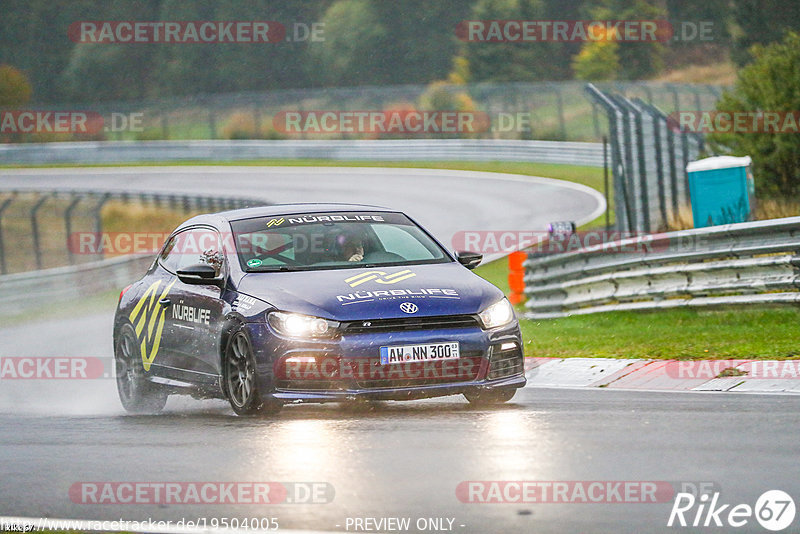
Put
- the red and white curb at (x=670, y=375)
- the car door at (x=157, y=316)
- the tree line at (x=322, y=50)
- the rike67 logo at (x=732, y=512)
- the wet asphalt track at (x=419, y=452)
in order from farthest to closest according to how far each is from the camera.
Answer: the tree line at (x=322, y=50) < the car door at (x=157, y=316) < the red and white curb at (x=670, y=375) < the wet asphalt track at (x=419, y=452) < the rike67 logo at (x=732, y=512)

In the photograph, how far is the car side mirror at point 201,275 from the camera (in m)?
9.95

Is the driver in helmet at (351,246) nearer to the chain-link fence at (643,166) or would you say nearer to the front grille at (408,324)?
the front grille at (408,324)

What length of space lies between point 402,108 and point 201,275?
49.8 metres

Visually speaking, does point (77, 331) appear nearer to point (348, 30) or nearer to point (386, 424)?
point (386, 424)

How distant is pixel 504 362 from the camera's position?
9453mm

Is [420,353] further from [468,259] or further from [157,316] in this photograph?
[157,316]

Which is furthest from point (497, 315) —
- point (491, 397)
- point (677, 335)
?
point (677, 335)

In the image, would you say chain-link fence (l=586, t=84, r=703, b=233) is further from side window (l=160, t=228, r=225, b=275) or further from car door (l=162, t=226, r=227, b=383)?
car door (l=162, t=226, r=227, b=383)

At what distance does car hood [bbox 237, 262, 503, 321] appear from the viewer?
29.8ft

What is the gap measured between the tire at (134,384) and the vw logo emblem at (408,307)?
2735 mm

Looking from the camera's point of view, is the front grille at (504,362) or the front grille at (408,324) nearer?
the front grille at (408,324)

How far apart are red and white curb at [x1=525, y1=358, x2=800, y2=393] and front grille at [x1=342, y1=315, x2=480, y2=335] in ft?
7.17

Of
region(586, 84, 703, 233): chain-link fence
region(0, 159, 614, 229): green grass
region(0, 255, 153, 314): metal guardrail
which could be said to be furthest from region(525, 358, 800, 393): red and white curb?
region(0, 159, 614, 229): green grass

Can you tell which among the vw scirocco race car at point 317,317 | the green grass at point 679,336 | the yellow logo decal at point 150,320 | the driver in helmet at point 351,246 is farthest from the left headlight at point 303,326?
the green grass at point 679,336
